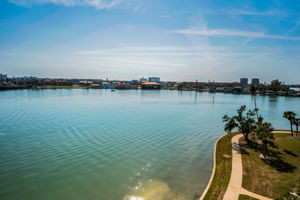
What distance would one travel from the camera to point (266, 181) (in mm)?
13047

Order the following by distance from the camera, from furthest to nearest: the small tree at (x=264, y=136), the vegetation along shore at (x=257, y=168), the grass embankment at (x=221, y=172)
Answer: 1. the small tree at (x=264, y=136)
2. the grass embankment at (x=221, y=172)
3. the vegetation along shore at (x=257, y=168)

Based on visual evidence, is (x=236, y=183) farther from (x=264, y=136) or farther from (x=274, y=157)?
(x=274, y=157)

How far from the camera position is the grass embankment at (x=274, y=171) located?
11914 mm

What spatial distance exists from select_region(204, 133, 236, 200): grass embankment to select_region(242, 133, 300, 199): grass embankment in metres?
1.41

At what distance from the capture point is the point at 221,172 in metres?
14.8

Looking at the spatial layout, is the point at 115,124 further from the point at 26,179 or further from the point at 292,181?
the point at 292,181

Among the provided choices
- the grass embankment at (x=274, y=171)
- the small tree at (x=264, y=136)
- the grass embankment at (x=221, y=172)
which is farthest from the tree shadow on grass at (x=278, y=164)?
the grass embankment at (x=221, y=172)

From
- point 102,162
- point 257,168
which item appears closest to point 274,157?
point 257,168

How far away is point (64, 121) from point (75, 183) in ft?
79.5

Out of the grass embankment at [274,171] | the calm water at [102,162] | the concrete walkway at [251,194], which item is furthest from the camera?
the calm water at [102,162]

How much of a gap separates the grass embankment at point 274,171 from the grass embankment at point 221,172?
141 cm

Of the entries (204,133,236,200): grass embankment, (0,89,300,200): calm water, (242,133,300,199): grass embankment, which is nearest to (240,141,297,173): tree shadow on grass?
(242,133,300,199): grass embankment

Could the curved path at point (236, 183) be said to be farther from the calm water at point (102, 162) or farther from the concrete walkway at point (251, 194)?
the calm water at point (102, 162)

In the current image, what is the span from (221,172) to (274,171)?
15.7ft
